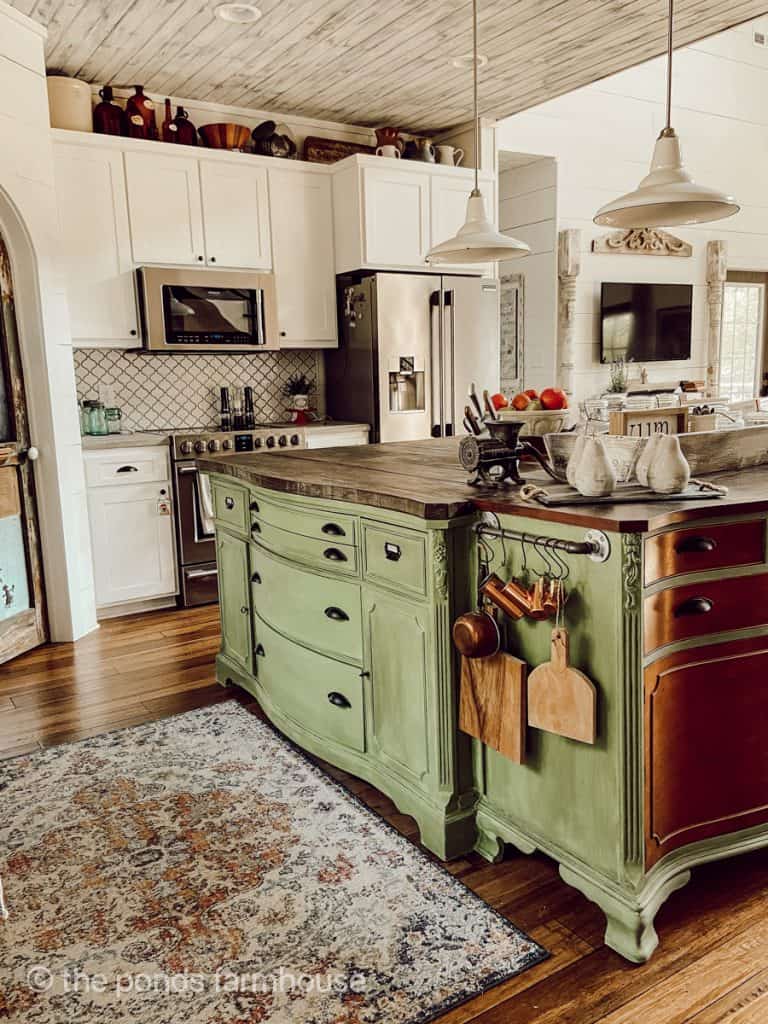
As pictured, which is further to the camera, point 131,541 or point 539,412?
point 131,541

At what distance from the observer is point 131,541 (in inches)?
174

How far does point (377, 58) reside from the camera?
434 centimetres

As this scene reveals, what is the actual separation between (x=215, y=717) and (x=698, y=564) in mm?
1976

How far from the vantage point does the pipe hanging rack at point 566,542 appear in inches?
65.9

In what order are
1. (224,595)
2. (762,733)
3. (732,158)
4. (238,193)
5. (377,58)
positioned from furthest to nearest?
(732,158)
(238,193)
(377,58)
(224,595)
(762,733)

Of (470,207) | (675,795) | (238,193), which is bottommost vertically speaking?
(675,795)

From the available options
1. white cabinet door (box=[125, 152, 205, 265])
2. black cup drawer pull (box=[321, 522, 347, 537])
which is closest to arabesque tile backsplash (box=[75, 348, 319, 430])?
white cabinet door (box=[125, 152, 205, 265])

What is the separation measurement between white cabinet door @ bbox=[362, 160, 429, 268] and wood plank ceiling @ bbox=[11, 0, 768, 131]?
48 centimetres

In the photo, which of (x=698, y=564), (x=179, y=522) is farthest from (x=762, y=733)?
(x=179, y=522)

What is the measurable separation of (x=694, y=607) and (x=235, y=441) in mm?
3276

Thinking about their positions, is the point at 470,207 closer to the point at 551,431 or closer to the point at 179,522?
the point at 551,431

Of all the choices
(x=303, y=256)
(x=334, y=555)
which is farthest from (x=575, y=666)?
(x=303, y=256)

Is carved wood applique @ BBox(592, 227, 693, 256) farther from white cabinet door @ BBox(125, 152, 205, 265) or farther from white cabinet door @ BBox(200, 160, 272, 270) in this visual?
white cabinet door @ BBox(125, 152, 205, 265)

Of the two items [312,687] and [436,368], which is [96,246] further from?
[312,687]
